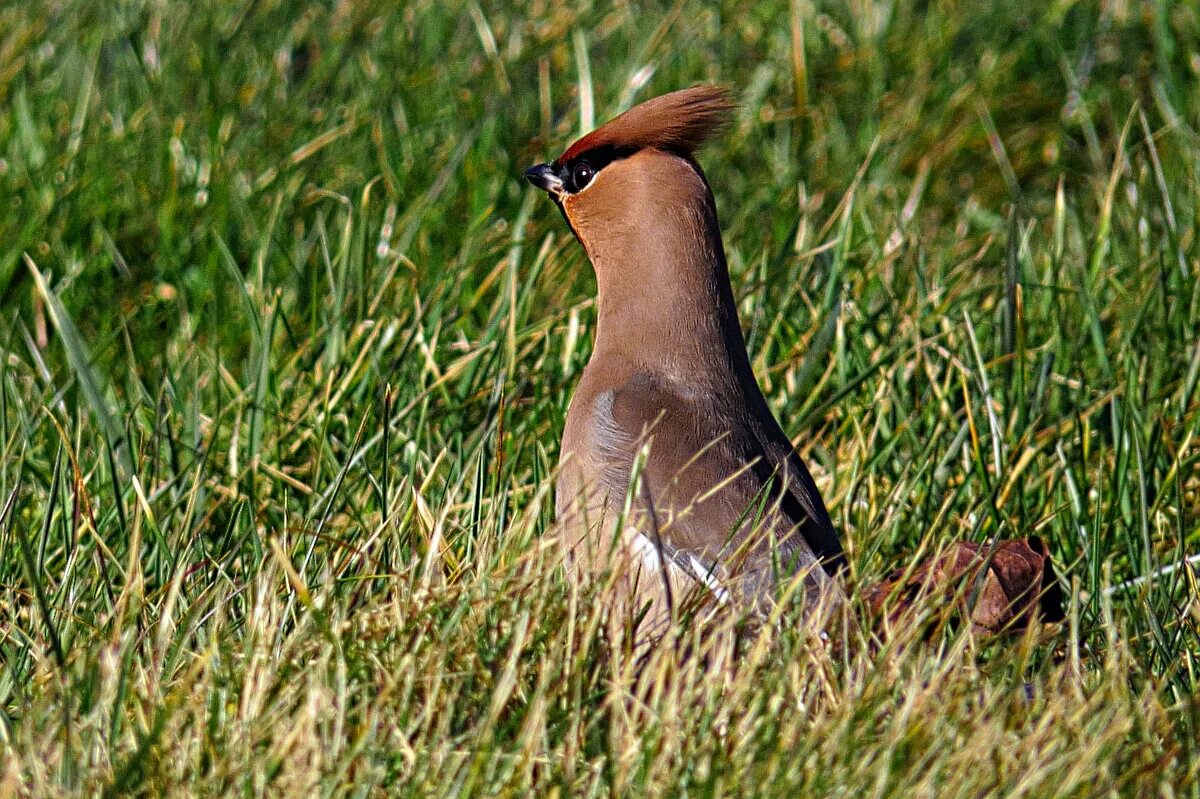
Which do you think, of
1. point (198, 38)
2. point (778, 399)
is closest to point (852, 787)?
point (778, 399)

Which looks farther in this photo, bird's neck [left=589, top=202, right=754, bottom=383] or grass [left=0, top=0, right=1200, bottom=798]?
bird's neck [left=589, top=202, right=754, bottom=383]

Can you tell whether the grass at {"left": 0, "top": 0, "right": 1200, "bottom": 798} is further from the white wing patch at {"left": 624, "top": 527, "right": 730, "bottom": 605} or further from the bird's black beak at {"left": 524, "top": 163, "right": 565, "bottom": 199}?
the bird's black beak at {"left": 524, "top": 163, "right": 565, "bottom": 199}

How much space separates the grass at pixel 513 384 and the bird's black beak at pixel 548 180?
1.21ft

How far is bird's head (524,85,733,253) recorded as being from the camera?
3.67 metres

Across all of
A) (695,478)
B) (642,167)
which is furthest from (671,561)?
(642,167)

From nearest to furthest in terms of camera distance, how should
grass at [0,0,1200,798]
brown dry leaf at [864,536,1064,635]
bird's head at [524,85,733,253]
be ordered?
grass at [0,0,1200,798] → brown dry leaf at [864,536,1064,635] → bird's head at [524,85,733,253]

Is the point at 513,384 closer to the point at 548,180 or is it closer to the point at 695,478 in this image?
the point at 548,180

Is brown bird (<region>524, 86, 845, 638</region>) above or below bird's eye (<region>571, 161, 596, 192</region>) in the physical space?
below

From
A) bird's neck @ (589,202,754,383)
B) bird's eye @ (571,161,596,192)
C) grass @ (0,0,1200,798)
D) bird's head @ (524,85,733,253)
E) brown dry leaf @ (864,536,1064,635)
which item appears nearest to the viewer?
grass @ (0,0,1200,798)

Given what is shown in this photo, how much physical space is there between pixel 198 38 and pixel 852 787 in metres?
4.57

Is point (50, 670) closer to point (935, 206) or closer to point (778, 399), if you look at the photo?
point (778, 399)

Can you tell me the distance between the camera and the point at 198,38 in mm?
6098

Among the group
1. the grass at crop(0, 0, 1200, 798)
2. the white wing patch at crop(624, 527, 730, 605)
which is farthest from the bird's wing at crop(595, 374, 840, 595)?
the grass at crop(0, 0, 1200, 798)

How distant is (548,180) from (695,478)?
3.28 feet
